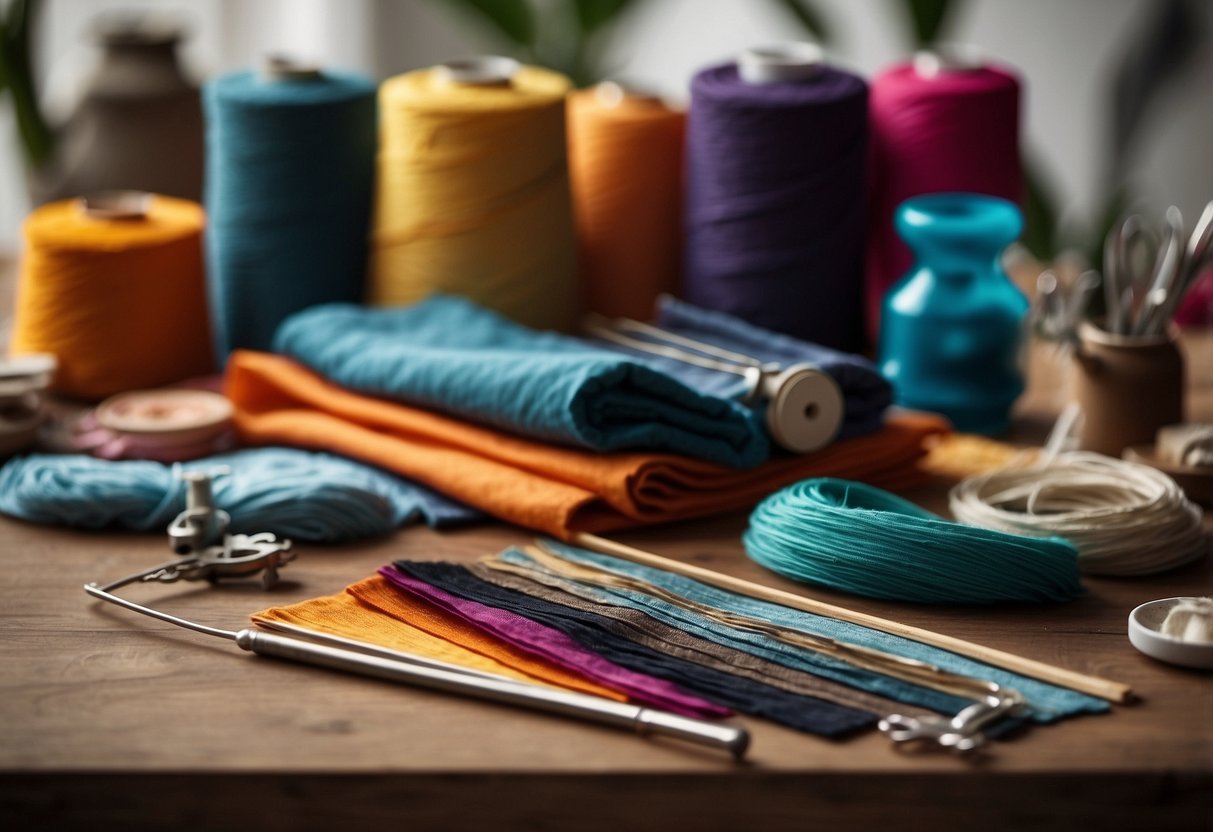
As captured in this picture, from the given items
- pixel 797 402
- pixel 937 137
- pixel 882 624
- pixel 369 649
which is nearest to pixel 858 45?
pixel 937 137

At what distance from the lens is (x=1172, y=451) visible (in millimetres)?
1124

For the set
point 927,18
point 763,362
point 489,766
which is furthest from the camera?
point 927,18

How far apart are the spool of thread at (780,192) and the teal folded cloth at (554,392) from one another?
7.3 inches

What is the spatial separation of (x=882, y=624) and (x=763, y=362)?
375mm

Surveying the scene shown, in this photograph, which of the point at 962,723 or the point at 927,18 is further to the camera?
the point at 927,18

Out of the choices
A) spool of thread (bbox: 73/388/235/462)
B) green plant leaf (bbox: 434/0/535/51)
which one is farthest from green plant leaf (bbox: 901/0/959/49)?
spool of thread (bbox: 73/388/235/462)

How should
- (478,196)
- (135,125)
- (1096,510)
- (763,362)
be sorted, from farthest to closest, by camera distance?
(135,125)
(478,196)
(763,362)
(1096,510)

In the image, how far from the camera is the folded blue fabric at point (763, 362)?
1.17 metres

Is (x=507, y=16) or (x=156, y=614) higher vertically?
(x=507, y=16)

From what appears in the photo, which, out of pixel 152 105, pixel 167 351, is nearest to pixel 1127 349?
pixel 167 351

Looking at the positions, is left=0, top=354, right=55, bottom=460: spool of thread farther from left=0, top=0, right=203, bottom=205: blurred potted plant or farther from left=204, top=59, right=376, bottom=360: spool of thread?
left=0, top=0, right=203, bottom=205: blurred potted plant

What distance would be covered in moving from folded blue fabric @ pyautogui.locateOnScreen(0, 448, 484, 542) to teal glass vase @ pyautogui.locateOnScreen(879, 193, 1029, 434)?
1.39 ft

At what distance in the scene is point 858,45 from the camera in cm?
271

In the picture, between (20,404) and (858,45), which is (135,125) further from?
(858,45)
